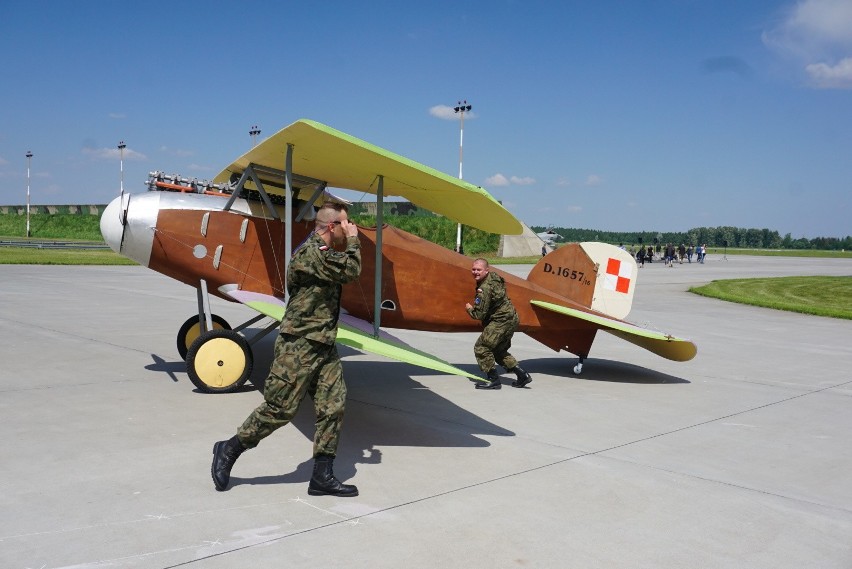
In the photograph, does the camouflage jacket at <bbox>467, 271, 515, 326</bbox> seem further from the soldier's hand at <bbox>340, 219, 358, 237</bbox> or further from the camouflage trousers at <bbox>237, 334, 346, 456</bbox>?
the camouflage trousers at <bbox>237, 334, 346, 456</bbox>

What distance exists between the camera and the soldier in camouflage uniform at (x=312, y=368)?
4.66 meters

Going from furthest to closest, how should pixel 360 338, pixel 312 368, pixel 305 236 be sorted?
1. pixel 305 236
2. pixel 360 338
3. pixel 312 368

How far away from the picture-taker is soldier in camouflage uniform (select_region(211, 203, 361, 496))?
4.66 m

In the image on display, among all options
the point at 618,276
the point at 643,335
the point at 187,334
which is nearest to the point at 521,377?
the point at 643,335

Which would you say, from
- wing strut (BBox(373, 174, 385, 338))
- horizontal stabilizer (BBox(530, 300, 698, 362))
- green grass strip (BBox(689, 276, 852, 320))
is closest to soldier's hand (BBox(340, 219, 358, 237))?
wing strut (BBox(373, 174, 385, 338))

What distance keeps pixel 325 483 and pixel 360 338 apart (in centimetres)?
174

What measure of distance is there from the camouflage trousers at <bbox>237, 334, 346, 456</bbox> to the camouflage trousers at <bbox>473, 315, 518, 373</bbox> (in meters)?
4.05

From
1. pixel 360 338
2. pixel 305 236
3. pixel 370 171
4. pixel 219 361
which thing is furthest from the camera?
pixel 305 236

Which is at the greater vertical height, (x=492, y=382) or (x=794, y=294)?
(x=794, y=294)

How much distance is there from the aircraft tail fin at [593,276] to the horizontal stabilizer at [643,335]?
0.51 meters

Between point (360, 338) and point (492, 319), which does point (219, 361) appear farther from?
point (492, 319)

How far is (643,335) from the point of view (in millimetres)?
8594

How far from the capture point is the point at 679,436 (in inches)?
260

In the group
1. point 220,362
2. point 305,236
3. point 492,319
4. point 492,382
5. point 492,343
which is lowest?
point 492,382
